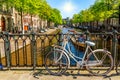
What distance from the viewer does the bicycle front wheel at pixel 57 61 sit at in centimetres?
680

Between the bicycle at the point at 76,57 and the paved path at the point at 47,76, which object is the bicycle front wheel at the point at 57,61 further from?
the paved path at the point at 47,76

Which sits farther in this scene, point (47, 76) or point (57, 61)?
point (57, 61)

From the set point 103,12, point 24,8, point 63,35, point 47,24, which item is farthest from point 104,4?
point 47,24

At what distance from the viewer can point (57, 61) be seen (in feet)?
22.9

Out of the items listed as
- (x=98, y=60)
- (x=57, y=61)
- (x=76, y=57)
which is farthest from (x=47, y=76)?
(x=98, y=60)

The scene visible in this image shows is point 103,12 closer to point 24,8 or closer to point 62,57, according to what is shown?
point 24,8

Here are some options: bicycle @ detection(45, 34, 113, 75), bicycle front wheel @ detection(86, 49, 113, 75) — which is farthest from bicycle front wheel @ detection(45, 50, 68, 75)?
bicycle front wheel @ detection(86, 49, 113, 75)

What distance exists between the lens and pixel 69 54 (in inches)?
274

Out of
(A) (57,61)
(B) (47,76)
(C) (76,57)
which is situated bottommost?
(B) (47,76)

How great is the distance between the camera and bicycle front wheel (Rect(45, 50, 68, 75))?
22.3ft

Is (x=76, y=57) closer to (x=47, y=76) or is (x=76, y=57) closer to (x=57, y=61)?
(x=57, y=61)

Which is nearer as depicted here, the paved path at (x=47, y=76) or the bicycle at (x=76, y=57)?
the paved path at (x=47, y=76)

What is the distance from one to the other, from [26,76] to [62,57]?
1.19 m

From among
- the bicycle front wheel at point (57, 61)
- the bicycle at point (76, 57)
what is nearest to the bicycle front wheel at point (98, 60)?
the bicycle at point (76, 57)
